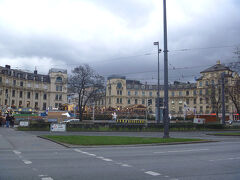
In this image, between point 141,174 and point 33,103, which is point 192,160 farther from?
point 33,103

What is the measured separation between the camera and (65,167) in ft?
29.7

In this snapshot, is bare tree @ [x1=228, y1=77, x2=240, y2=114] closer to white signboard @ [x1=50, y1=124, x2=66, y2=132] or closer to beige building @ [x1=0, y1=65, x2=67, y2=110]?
white signboard @ [x1=50, y1=124, x2=66, y2=132]

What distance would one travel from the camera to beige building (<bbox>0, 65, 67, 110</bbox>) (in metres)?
80.2

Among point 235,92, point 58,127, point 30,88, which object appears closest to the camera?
point 58,127

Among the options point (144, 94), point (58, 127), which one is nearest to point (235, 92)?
point (58, 127)

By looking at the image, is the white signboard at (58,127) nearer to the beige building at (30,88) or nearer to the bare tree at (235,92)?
the bare tree at (235,92)

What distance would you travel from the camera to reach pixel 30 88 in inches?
3494

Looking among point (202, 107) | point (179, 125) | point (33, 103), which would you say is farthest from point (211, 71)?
point (33, 103)

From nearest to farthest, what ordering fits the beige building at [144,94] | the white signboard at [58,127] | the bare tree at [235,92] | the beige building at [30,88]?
the white signboard at [58,127]
the bare tree at [235,92]
the beige building at [30,88]
the beige building at [144,94]

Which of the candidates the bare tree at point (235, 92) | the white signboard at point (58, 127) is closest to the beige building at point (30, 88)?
the bare tree at point (235, 92)

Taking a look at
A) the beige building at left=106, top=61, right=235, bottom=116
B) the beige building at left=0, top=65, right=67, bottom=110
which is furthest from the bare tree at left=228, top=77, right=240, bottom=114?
the beige building at left=0, top=65, right=67, bottom=110

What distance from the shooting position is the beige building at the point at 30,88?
3157 inches

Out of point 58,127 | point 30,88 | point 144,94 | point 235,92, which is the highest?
point 30,88

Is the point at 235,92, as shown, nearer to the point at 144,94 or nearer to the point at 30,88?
the point at 144,94
